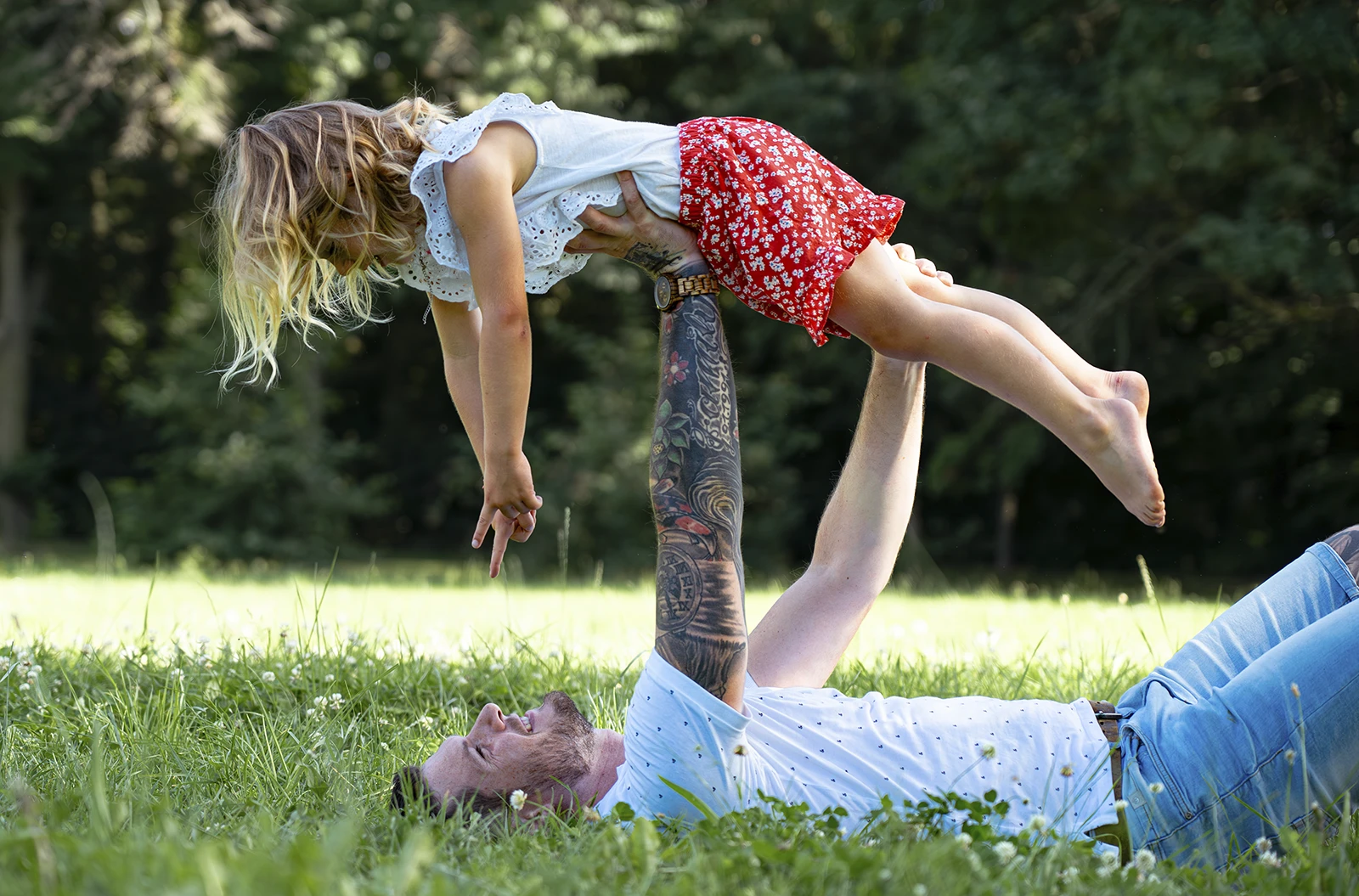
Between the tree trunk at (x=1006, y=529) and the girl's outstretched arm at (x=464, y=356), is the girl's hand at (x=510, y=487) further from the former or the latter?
the tree trunk at (x=1006, y=529)

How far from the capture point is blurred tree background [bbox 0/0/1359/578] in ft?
37.9

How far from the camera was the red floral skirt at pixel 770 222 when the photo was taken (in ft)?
9.11

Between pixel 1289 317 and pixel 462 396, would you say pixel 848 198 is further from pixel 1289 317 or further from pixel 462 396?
pixel 1289 317

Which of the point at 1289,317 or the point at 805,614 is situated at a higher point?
the point at 1289,317

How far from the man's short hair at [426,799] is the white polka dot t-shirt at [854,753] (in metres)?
0.22

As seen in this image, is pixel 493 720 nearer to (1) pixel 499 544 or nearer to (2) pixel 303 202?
(1) pixel 499 544

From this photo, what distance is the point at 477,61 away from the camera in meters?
14.3

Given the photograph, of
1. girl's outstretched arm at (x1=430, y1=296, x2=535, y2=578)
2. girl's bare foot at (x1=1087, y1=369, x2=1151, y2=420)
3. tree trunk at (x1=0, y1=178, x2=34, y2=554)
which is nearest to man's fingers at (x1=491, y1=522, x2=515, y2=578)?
girl's outstretched arm at (x1=430, y1=296, x2=535, y2=578)

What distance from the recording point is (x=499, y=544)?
2828mm

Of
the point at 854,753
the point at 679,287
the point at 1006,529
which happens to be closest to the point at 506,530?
the point at 679,287

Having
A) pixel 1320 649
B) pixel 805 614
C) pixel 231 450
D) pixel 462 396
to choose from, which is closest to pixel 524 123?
pixel 462 396

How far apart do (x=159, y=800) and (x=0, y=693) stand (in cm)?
135

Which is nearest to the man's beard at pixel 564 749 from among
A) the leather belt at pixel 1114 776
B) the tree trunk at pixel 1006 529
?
the leather belt at pixel 1114 776

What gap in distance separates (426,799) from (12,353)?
18.7 m
